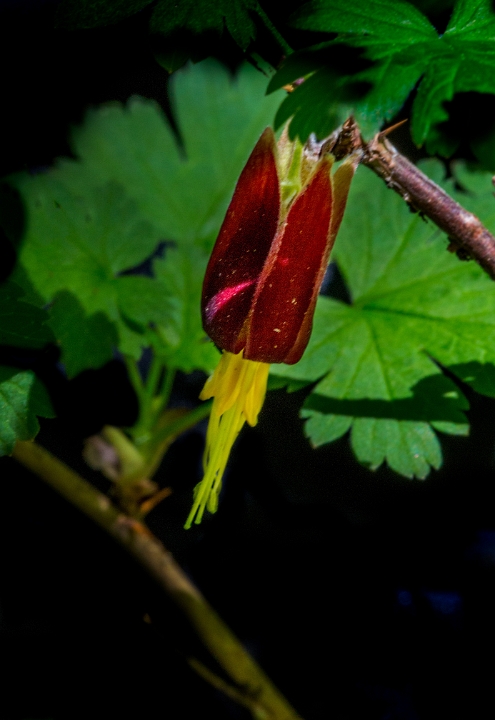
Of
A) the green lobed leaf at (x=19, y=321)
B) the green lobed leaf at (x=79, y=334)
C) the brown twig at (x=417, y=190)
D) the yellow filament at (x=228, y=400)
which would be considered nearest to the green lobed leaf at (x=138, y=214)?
the green lobed leaf at (x=79, y=334)

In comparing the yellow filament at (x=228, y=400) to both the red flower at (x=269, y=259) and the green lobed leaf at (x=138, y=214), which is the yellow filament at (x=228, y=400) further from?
the green lobed leaf at (x=138, y=214)

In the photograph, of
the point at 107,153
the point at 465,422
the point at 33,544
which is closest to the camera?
the point at 465,422

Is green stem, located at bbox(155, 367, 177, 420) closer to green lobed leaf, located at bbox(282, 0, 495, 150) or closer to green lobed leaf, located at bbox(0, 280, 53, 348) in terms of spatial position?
green lobed leaf, located at bbox(0, 280, 53, 348)

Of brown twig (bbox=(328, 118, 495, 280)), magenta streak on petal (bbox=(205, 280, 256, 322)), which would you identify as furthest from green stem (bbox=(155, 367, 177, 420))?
brown twig (bbox=(328, 118, 495, 280))

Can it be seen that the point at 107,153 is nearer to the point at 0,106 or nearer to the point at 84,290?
the point at 0,106

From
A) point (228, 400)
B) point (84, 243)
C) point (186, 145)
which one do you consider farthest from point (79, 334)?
point (186, 145)

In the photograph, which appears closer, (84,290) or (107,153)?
(84,290)

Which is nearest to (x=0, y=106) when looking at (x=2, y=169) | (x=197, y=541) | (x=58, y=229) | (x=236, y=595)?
(x=2, y=169)

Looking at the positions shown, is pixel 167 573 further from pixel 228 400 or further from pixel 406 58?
pixel 406 58
